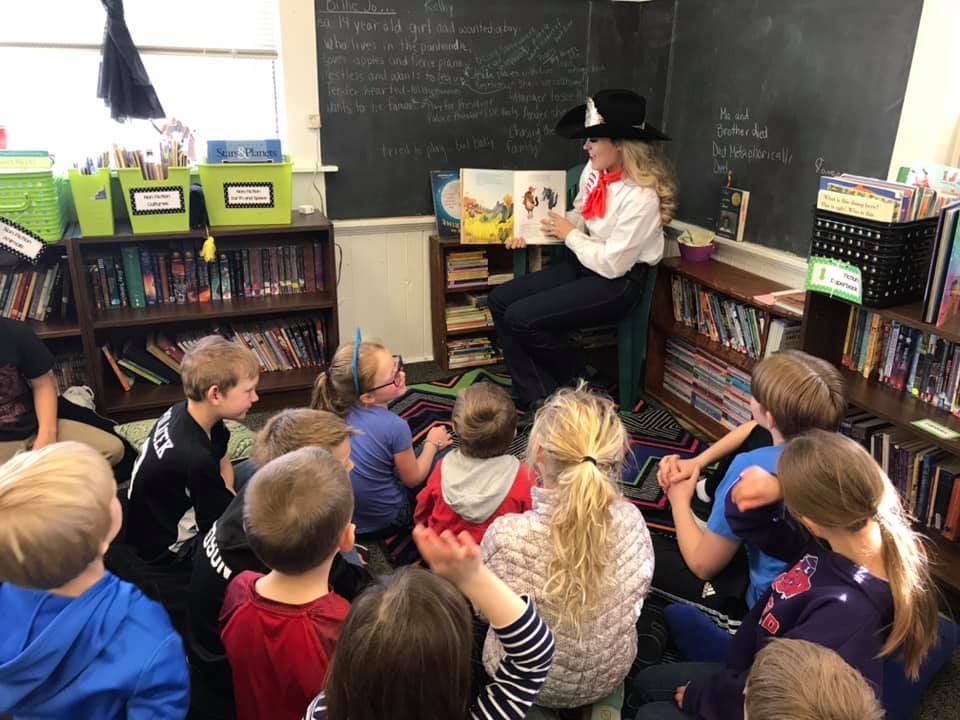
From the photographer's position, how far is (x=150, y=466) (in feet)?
6.09

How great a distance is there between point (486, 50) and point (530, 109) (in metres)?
0.35

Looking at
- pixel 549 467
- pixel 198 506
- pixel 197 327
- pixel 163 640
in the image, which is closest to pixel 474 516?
pixel 549 467

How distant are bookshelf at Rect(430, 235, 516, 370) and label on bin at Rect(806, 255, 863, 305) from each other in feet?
5.44

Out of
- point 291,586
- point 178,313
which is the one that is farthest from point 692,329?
point 291,586

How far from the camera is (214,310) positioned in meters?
3.15

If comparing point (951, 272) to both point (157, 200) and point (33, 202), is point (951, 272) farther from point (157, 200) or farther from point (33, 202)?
point (33, 202)

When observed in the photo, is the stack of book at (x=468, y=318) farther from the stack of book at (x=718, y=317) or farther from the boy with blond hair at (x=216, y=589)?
the boy with blond hair at (x=216, y=589)

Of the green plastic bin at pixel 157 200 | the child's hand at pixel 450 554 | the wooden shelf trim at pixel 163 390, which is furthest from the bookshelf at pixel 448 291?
the child's hand at pixel 450 554

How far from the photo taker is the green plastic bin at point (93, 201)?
2812 millimetres

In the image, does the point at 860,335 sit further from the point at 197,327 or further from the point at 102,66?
the point at 102,66

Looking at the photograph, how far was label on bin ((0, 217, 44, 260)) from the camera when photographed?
2693mm

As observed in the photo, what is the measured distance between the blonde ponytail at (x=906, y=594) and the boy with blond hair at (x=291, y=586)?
36.5 inches

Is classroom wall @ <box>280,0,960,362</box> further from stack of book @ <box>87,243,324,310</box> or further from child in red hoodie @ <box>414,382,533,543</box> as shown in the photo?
child in red hoodie @ <box>414,382,533,543</box>

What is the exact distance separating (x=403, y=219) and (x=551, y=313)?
3.08 feet
